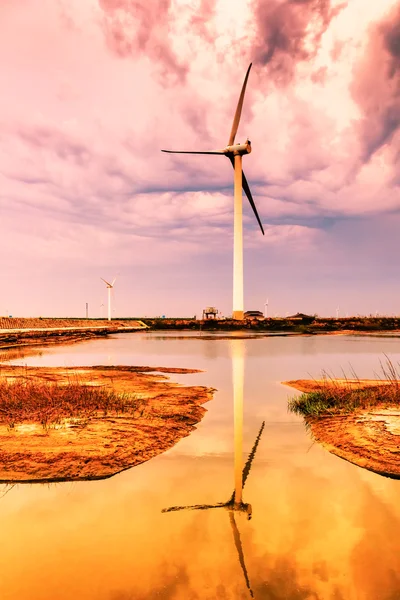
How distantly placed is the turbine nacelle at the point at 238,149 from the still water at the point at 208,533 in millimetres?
67647

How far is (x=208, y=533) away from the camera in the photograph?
607 centimetres

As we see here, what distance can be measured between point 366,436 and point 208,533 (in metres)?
6.09

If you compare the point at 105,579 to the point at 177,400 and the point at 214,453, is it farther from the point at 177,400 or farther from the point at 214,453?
the point at 177,400

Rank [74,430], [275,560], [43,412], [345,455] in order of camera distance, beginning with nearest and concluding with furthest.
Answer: [275,560] < [345,455] < [74,430] < [43,412]

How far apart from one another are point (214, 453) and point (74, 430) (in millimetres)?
3875

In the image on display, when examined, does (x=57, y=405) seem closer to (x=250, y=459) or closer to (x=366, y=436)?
(x=250, y=459)

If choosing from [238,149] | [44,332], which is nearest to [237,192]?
[238,149]

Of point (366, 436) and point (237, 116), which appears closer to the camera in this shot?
point (366, 436)

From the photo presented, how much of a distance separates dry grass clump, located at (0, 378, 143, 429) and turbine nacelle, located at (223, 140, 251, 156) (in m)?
63.2

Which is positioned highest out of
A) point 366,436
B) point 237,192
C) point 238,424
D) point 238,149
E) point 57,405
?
point 238,149

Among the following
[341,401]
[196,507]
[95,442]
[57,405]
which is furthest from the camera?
[341,401]

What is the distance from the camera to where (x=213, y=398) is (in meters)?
17.1

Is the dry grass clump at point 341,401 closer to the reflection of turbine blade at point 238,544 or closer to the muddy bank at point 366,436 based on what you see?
the muddy bank at point 366,436

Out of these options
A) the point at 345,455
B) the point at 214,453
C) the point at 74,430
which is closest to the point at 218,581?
the point at 214,453
